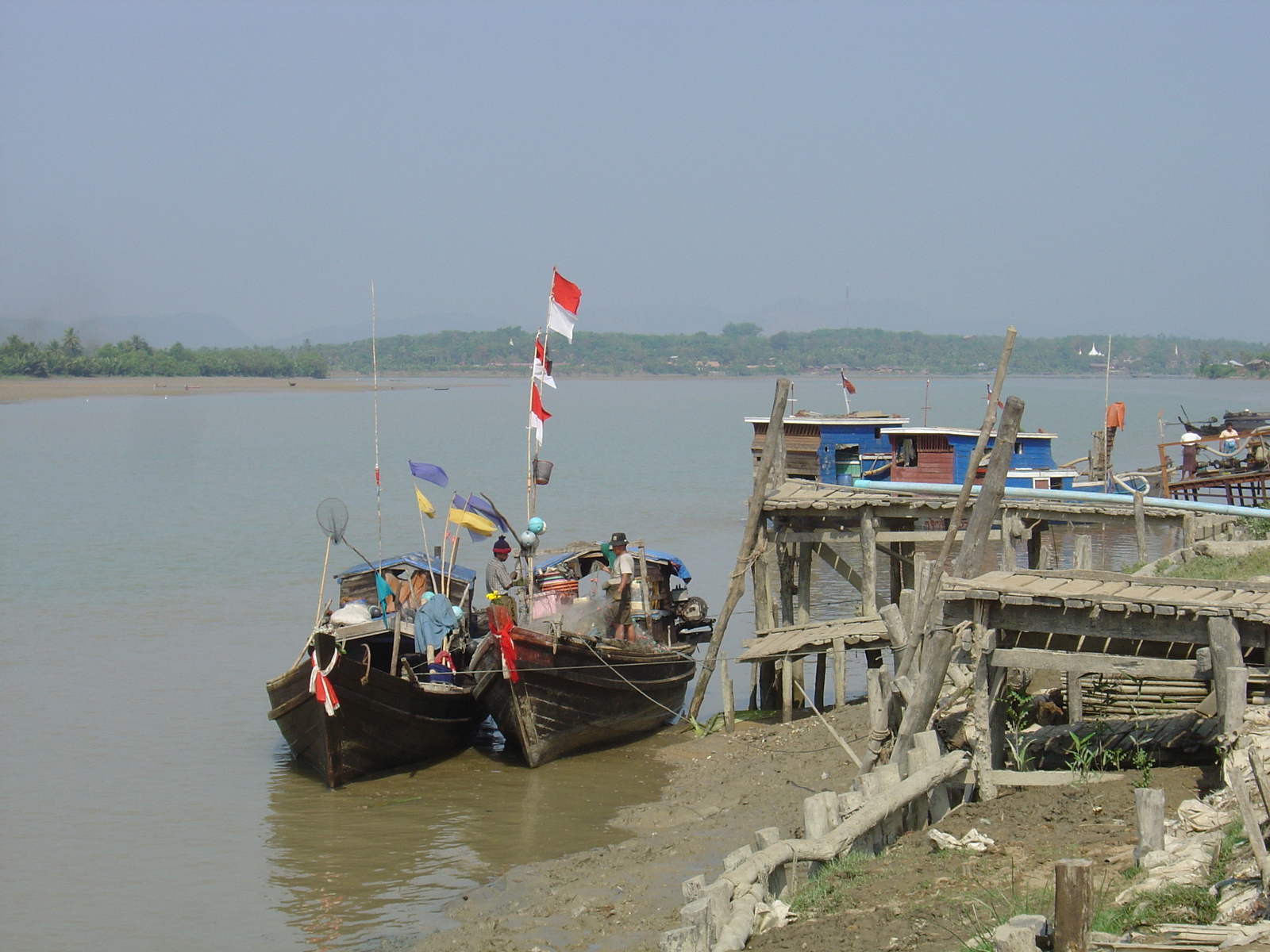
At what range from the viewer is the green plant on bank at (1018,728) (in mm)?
9677

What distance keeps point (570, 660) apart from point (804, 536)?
344 centimetres

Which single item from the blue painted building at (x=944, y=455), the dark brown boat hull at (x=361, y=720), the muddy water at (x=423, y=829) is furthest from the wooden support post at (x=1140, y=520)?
the blue painted building at (x=944, y=455)

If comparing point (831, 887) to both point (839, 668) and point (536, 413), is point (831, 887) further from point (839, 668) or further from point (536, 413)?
point (536, 413)

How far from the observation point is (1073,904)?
5398 millimetres

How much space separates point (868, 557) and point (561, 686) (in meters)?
4.09

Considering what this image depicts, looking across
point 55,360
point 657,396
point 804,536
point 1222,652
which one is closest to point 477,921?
point 1222,652

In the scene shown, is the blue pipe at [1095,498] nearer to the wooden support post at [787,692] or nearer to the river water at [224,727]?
the wooden support post at [787,692]

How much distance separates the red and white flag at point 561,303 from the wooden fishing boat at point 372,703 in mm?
3601

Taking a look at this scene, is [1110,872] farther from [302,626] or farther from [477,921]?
[302,626]

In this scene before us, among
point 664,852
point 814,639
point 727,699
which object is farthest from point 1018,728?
point 727,699

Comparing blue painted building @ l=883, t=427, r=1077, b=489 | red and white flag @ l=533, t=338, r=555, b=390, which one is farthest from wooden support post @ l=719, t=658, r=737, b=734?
blue painted building @ l=883, t=427, r=1077, b=489

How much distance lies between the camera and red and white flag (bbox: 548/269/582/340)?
15.9 metres

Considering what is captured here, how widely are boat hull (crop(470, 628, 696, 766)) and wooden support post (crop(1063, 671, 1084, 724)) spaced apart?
566 cm

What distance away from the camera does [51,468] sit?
50750 mm
